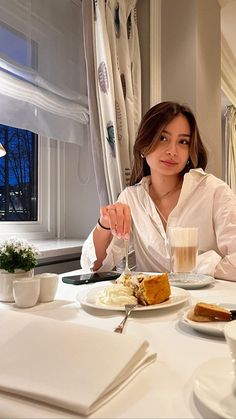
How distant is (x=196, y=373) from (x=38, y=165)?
6.36 ft

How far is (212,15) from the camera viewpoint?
259 centimetres

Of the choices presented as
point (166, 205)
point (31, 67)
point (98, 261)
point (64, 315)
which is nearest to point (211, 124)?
point (166, 205)

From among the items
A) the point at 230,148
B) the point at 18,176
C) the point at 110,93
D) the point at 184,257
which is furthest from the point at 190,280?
the point at 230,148

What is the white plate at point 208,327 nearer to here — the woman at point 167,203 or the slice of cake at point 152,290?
the slice of cake at point 152,290

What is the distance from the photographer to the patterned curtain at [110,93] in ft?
6.24

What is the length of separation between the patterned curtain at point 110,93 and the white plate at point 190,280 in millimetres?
867

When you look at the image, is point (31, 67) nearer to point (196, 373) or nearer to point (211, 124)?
point (211, 124)

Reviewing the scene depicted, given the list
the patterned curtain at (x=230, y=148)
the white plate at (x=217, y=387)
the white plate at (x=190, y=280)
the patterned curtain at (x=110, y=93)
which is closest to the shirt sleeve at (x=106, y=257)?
the white plate at (x=190, y=280)

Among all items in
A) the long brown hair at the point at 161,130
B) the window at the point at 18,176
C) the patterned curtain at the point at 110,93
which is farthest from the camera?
the window at the point at 18,176

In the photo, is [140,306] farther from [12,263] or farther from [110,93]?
[110,93]

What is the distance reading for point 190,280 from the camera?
1146 mm

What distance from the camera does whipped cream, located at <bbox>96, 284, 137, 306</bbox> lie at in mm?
830

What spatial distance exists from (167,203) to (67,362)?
1.32m

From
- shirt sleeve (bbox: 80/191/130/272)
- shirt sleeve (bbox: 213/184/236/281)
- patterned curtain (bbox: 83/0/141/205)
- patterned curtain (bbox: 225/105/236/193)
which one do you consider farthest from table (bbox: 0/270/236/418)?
patterned curtain (bbox: 225/105/236/193)
